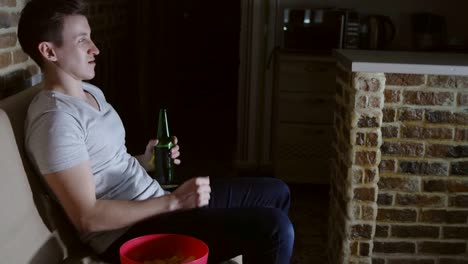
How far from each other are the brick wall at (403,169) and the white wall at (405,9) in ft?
5.52

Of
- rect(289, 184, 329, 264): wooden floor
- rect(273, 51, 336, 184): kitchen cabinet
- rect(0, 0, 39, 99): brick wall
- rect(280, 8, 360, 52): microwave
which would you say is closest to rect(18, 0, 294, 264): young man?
rect(0, 0, 39, 99): brick wall

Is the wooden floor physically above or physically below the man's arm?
below

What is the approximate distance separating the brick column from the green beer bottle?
67 cm

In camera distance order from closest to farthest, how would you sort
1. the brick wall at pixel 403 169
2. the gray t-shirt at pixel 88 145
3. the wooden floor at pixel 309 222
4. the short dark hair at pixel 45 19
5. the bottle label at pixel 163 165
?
1. the gray t-shirt at pixel 88 145
2. the short dark hair at pixel 45 19
3. the bottle label at pixel 163 165
4. the brick wall at pixel 403 169
5. the wooden floor at pixel 309 222

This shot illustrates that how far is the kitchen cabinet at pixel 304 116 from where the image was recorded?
3477mm

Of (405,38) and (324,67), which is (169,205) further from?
(405,38)

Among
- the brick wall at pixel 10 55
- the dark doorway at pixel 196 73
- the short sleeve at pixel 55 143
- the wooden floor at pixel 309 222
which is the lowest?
the wooden floor at pixel 309 222

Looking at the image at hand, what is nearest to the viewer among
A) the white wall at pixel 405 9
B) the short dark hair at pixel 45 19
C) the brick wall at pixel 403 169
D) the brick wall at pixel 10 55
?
the short dark hair at pixel 45 19

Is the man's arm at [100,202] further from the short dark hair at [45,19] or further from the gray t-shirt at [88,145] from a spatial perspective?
the short dark hair at [45,19]

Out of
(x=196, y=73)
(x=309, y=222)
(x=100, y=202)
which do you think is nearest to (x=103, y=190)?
(x=100, y=202)

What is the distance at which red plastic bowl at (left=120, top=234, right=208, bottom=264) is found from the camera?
1465 mm

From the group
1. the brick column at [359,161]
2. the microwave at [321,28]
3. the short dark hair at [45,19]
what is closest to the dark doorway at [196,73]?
the microwave at [321,28]

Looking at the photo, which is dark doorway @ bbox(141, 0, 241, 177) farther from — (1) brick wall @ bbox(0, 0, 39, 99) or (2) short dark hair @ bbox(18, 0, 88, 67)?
(2) short dark hair @ bbox(18, 0, 88, 67)

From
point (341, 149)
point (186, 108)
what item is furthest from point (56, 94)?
point (186, 108)
